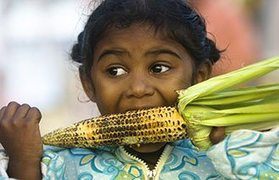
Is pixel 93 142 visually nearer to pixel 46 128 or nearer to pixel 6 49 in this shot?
pixel 46 128

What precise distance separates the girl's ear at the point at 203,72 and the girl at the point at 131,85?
54mm

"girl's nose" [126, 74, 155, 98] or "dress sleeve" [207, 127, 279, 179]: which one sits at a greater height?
"girl's nose" [126, 74, 155, 98]

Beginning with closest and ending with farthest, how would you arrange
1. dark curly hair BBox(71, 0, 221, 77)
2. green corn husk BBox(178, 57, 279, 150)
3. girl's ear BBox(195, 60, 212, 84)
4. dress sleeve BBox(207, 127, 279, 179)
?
1. dress sleeve BBox(207, 127, 279, 179)
2. green corn husk BBox(178, 57, 279, 150)
3. dark curly hair BBox(71, 0, 221, 77)
4. girl's ear BBox(195, 60, 212, 84)

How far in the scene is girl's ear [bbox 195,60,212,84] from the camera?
3.23 m

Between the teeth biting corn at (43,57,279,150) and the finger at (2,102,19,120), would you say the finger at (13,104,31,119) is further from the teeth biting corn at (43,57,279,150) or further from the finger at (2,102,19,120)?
the teeth biting corn at (43,57,279,150)

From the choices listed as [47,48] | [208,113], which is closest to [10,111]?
[208,113]

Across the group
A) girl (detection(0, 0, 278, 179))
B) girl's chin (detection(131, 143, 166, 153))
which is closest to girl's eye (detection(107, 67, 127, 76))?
girl (detection(0, 0, 278, 179))

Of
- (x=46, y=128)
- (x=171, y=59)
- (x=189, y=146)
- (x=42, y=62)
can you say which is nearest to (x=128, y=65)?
(x=171, y=59)

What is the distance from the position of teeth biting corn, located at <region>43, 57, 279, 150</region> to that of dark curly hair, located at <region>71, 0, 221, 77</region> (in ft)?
0.80

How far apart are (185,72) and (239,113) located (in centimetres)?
28

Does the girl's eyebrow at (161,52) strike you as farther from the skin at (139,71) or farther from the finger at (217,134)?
the finger at (217,134)

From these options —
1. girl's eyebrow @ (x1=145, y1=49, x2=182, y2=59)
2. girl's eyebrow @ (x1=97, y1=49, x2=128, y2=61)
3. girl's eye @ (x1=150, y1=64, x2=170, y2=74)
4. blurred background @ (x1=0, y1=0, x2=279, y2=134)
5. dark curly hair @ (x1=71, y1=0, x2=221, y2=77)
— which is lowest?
blurred background @ (x1=0, y1=0, x2=279, y2=134)

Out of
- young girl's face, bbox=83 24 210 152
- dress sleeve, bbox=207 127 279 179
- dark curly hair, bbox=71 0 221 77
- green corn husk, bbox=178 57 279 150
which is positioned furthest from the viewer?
dark curly hair, bbox=71 0 221 77

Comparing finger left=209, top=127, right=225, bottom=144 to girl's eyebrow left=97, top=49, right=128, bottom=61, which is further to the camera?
girl's eyebrow left=97, top=49, right=128, bottom=61
